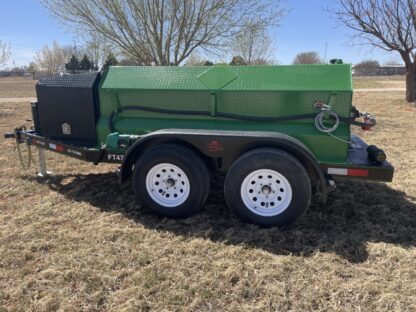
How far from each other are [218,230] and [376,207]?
177cm

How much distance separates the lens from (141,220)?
3.66 meters

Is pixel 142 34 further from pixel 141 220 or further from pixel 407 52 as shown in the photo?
pixel 407 52

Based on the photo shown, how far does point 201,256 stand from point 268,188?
34.7 inches

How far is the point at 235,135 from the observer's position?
3344 mm

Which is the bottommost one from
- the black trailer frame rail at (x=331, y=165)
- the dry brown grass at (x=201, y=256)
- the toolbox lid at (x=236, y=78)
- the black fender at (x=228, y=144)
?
the dry brown grass at (x=201, y=256)

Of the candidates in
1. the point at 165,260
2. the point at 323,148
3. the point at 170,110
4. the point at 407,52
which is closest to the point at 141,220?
the point at 165,260

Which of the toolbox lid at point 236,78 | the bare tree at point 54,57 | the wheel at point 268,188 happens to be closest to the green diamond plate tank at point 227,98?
the toolbox lid at point 236,78

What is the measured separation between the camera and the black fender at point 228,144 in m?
3.25

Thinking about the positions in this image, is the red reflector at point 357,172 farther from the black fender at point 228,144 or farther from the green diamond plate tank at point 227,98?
the black fender at point 228,144

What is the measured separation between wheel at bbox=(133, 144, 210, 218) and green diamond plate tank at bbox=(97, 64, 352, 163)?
45cm

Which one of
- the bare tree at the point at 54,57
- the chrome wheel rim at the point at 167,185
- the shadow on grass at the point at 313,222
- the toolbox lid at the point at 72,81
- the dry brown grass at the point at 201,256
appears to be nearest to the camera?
the dry brown grass at the point at 201,256

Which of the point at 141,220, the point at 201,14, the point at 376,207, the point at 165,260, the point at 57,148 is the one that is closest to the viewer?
the point at 165,260

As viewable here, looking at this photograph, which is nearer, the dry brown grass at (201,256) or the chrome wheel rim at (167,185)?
the dry brown grass at (201,256)

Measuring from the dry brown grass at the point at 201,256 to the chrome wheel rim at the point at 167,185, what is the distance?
0.69 feet
